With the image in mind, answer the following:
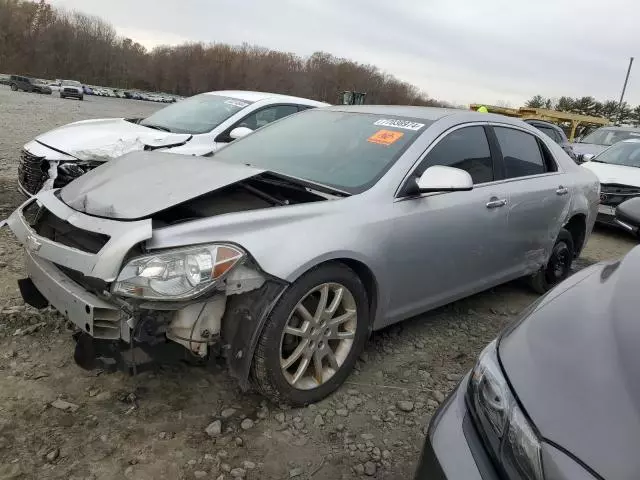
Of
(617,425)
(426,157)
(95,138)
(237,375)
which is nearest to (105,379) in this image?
(237,375)

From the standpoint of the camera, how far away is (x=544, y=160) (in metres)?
4.47

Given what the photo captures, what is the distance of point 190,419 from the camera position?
260 centimetres

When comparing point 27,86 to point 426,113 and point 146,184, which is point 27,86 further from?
point 146,184

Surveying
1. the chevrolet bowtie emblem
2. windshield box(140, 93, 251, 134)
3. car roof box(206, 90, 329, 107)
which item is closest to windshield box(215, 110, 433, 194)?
the chevrolet bowtie emblem

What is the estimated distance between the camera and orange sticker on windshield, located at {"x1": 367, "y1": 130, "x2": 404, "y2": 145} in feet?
11.0

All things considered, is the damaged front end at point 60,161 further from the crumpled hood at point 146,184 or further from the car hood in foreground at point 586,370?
the car hood in foreground at point 586,370

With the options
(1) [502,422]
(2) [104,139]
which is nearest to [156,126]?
(2) [104,139]

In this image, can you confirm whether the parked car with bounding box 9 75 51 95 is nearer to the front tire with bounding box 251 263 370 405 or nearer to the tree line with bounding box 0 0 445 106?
the tree line with bounding box 0 0 445 106

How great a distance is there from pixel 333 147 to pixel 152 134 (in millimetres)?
3224

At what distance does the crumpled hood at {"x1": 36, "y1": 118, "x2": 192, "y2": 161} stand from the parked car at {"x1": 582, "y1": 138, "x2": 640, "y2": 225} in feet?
20.4

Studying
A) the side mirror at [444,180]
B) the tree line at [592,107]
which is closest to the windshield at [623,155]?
the side mirror at [444,180]

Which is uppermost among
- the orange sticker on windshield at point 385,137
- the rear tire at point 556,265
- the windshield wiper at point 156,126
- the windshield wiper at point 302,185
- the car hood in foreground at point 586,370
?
the orange sticker on windshield at point 385,137

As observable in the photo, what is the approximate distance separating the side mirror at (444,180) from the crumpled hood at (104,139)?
9.92 feet

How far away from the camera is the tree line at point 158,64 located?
3691 inches
